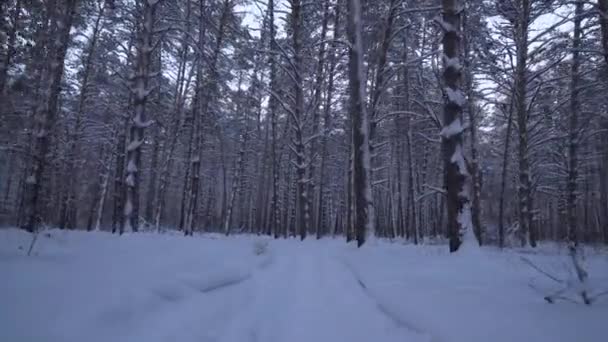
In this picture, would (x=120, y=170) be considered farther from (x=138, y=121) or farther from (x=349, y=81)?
(x=349, y=81)

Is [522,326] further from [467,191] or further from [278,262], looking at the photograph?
[278,262]

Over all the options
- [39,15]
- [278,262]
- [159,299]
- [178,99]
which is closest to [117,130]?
[178,99]

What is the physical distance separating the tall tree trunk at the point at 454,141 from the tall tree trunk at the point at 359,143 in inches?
135

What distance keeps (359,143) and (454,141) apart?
12.7ft

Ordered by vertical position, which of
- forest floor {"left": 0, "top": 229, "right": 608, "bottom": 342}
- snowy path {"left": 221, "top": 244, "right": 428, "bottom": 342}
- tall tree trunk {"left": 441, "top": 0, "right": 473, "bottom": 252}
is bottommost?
snowy path {"left": 221, "top": 244, "right": 428, "bottom": 342}

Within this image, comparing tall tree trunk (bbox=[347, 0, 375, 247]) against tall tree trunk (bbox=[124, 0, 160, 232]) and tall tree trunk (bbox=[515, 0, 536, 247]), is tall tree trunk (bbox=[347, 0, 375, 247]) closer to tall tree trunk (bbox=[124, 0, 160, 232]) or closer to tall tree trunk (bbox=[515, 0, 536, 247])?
tall tree trunk (bbox=[124, 0, 160, 232])

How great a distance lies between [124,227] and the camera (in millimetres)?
10086

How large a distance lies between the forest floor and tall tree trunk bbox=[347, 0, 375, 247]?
13.7 ft

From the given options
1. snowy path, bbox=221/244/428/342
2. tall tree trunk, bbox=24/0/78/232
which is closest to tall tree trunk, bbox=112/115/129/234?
tall tree trunk, bbox=24/0/78/232

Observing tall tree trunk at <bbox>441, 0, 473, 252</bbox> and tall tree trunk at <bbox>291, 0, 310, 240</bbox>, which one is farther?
tall tree trunk at <bbox>291, 0, 310, 240</bbox>

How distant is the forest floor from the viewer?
2445 millimetres

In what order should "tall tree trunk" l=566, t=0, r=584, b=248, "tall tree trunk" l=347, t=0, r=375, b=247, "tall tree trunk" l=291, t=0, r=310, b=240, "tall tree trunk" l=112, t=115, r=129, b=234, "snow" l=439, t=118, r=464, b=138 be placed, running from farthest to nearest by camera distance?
"tall tree trunk" l=112, t=115, r=129, b=234 < "tall tree trunk" l=291, t=0, r=310, b=240 < "tall tree trunk" l=566, t=0, r=584, b=248 < "tall tree trunk" l=347, t=0, r=375, b=247 < "snow" l=439, t=118, r=464, b=138

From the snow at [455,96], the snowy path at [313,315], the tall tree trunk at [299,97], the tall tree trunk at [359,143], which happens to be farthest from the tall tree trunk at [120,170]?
the snow at [455,96]

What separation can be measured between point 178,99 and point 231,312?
19.1 metres
